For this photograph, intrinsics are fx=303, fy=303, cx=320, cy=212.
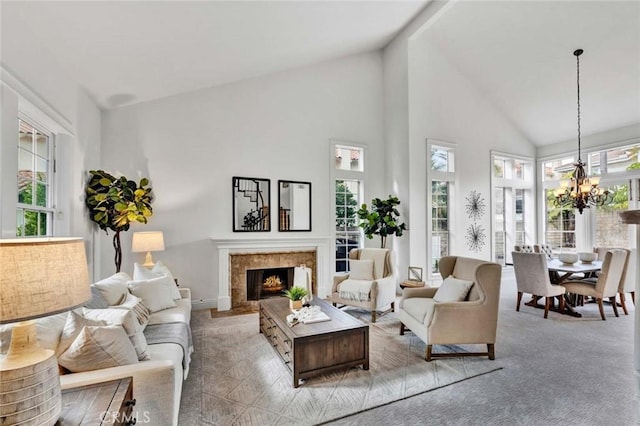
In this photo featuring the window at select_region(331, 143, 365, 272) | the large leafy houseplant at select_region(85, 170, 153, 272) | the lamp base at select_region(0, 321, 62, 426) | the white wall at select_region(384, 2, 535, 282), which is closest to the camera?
the lamp base at select_region(0, 321, 62, 426)

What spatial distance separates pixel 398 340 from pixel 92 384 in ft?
9.18

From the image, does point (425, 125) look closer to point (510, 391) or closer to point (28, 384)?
point (510, 391)

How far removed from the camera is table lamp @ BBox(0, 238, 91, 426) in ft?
3.18

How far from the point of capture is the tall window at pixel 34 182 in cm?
249

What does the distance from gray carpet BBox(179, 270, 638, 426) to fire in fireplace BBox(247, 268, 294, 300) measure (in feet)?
4.72

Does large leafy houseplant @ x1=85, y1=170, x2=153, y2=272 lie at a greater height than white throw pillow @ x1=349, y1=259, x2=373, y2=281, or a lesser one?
greater

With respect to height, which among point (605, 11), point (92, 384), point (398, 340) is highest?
point (605, 11)

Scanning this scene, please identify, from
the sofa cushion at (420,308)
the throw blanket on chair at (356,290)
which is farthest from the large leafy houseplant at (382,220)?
the sofa cushion at (420,308)

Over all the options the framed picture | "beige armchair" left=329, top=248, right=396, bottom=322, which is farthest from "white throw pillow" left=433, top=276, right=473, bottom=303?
the framed picture

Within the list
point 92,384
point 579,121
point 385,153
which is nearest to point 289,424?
point 92,384

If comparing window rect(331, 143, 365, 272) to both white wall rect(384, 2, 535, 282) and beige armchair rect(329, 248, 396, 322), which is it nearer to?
white wall rect(384, 2, 535, 282)

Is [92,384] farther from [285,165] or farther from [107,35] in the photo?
[285,165]

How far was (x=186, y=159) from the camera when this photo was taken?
15.0 feet

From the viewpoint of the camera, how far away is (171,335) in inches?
94.2
